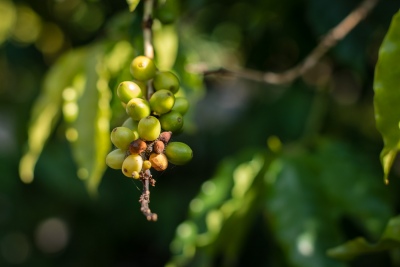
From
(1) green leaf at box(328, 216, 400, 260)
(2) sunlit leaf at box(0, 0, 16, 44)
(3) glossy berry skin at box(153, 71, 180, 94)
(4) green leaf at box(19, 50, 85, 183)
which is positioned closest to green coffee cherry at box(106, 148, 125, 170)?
(3) glossy berry skin at box(153, 71, 180, 94)

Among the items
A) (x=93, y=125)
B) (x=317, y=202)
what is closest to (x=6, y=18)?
(x=93, y=125)

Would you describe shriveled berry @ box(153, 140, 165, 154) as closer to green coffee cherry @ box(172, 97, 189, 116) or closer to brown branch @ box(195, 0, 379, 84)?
green coffee cherry @ box(172, 97, 189, 116)

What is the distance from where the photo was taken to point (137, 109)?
73cm

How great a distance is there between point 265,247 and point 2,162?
2.88 feet

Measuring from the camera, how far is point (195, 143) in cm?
222

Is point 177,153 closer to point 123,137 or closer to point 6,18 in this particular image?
point 123,137

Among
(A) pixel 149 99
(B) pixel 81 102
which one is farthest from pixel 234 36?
(A) pixel 149 99

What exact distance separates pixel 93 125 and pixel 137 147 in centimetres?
42

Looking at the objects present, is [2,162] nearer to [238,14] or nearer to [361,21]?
[238,14]

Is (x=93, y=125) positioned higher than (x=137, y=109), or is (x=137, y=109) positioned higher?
(x=137, y=109)

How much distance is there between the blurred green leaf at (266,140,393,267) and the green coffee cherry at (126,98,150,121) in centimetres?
50

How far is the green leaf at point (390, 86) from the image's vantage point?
80 cm

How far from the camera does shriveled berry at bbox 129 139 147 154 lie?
70 cm

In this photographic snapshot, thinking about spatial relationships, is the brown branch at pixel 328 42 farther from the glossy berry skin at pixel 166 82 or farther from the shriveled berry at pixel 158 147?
the shriveled berry at pixel 158 147
